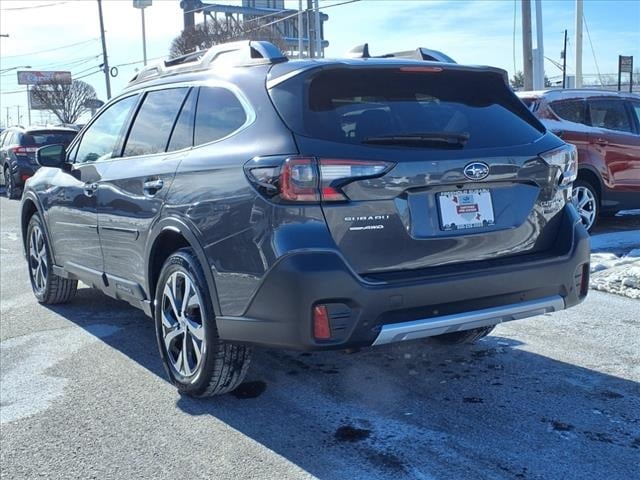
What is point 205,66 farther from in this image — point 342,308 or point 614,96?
point 614,96

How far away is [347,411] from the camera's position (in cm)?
400

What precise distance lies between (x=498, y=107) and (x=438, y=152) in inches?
29.4

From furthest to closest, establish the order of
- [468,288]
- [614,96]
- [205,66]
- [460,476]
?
[614,96] < [205,66] < [468,288] < [460,476]

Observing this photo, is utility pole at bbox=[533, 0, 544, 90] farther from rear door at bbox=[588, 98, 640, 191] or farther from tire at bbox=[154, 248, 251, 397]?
tire at bbox=[154, 248, 251, 397]

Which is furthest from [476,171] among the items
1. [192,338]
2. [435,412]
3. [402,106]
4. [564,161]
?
[192,338]

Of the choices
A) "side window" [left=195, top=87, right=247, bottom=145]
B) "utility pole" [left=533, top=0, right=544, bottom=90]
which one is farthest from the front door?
"utility pole" [left=533, top=0, right=544, bottom=90]

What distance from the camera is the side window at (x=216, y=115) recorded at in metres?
3.97

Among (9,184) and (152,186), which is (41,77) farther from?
(152,186)

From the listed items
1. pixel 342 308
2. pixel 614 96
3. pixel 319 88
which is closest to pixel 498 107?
pixel 319 88

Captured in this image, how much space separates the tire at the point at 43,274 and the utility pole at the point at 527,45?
12791 millimetres

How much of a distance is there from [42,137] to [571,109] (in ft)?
40.9

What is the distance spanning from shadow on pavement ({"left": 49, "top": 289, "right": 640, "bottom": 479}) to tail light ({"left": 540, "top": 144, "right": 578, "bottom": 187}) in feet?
3.88

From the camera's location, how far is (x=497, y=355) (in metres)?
4.89

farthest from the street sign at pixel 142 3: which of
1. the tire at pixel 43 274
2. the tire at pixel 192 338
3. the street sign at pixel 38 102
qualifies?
the tire at pixel 192 338
